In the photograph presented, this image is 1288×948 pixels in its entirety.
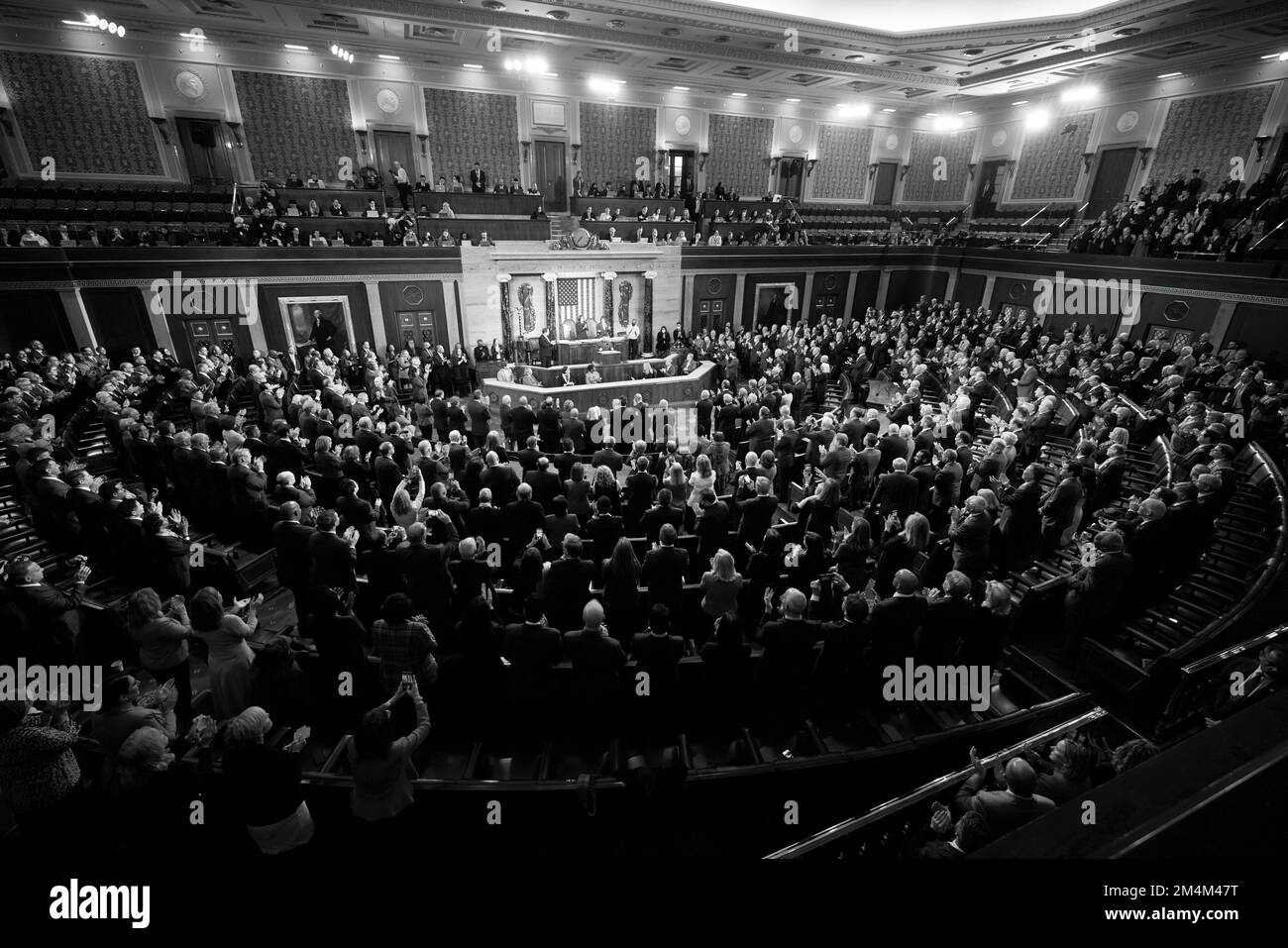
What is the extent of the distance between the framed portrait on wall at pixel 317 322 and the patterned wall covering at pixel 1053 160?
2433cm

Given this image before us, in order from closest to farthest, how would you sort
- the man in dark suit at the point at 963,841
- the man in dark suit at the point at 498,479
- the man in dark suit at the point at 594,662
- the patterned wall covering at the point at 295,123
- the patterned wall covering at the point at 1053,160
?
1. the man in dark suit at the point at 963,841
2. the man in dark suit at the point at 594,662
3. the man in dark suit at the point at 498,479
4. the patterned wall covering at the point at 295,123
5. the patterned wall covering at the point at 1053,160

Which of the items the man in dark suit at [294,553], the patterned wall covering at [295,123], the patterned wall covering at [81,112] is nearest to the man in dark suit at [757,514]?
the man in dark suit at [294,553]

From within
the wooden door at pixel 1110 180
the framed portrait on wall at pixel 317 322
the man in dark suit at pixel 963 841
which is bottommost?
the man in dark suit at pixel 963 841

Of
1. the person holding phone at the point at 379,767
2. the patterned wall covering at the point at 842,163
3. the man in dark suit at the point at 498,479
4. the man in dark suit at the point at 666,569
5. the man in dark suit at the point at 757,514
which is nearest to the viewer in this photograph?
the person holding phone at the point at 379,767

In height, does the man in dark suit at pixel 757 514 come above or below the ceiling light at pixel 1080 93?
below

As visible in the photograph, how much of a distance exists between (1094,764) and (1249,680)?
1496 millimetres

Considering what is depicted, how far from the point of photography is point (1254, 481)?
23.4 feet

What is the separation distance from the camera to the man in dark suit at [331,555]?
4.93m

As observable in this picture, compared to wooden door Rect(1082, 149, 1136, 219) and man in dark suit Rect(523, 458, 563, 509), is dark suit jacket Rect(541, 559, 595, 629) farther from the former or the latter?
wooden door Rect(1082, 149, 1136, 219)

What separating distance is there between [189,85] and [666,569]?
20582 millimetres

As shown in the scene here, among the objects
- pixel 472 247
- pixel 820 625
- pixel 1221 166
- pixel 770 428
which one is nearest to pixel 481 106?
pixel 472 247

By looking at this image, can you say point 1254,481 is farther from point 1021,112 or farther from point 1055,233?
point 1021,112

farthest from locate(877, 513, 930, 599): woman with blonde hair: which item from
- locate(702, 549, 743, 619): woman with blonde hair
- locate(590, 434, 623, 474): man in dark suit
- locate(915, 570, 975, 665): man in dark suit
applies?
locate(590, 434, 623, 474): man in dark suit

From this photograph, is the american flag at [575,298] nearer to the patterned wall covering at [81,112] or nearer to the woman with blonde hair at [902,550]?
the patterned wall covering at [81,112]
